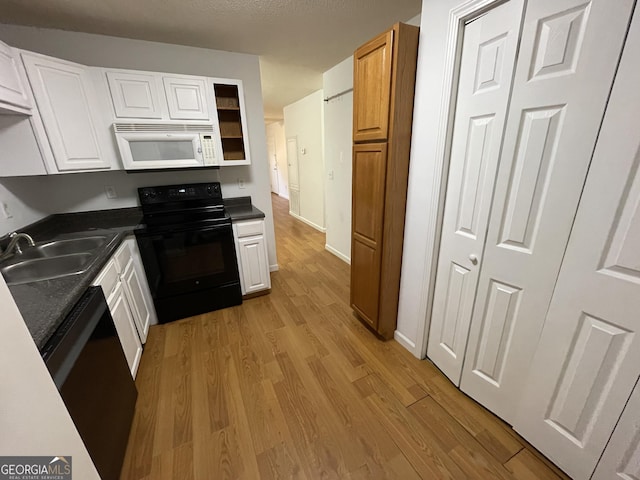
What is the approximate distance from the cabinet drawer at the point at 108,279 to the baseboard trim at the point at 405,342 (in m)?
2.00

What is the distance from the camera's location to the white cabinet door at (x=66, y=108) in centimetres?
168

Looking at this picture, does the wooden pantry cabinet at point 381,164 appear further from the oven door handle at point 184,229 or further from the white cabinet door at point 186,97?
the white cabinet door at point 186,97

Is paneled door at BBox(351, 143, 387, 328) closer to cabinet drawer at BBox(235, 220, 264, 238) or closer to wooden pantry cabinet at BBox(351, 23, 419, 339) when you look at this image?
wooden pantry cabinet at BBox(351, 23, 419, 339)

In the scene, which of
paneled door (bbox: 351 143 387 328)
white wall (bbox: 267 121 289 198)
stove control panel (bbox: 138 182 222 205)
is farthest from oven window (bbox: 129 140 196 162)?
white wall (bbox: 267 121 289 198)

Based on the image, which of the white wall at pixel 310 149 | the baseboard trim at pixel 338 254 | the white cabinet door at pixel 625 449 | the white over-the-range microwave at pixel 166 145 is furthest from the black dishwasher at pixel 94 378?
the white wall at pixel 310 149

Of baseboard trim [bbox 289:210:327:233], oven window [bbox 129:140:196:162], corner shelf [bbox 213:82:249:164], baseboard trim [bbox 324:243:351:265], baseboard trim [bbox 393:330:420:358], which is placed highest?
corner shelf [bbox 213:82:249:164]

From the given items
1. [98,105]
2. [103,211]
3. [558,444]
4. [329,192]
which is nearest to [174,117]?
[98,105]

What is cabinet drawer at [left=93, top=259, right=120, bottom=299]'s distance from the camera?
4.66 ft

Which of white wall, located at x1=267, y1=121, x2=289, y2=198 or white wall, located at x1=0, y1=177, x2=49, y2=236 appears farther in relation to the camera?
white wall, located at x1=267, y1=121, x2=289, y2=198

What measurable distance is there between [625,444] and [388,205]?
1.45m

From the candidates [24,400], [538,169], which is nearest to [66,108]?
[24,400]

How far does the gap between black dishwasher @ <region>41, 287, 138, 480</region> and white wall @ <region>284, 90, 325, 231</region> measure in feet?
12.2

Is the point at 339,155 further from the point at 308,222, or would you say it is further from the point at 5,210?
the point at 5,210

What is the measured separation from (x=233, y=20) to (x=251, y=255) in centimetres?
191
